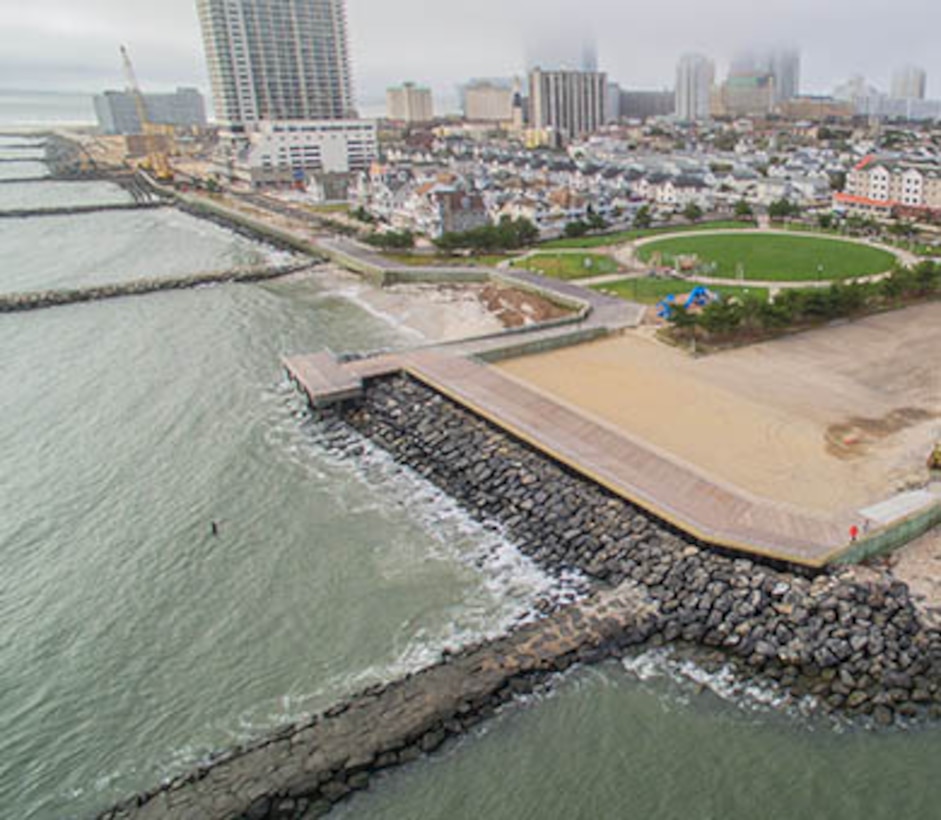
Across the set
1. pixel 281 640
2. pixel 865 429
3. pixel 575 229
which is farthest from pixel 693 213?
pixel 281 640

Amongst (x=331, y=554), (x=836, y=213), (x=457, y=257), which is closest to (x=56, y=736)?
(x=331, y=554)

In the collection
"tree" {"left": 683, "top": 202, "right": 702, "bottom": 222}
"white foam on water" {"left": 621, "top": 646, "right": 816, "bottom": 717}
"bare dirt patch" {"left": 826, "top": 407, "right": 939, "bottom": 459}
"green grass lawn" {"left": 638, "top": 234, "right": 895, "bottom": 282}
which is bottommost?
"white foam on water" {"left": 621, "top": 646, "right": 816, "bottom": 717}

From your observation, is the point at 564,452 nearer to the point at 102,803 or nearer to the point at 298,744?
the point at 298,744

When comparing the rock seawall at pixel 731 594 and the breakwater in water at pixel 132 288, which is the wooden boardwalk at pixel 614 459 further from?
the breakwater in water at pixel 132 288

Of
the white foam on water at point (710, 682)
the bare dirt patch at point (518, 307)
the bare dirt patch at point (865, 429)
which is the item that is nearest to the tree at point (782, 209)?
the bare dirt patch at point (518, 307)

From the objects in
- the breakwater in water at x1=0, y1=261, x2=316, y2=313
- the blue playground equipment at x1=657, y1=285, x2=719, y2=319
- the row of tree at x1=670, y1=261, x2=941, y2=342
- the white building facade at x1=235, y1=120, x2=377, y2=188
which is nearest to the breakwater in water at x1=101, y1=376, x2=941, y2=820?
the row of tree at x1=670, y1=261, x2=941, y2=342

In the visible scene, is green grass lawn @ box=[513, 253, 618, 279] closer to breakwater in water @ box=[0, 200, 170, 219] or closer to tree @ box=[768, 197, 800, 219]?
tree @ box=[768, 197, 800, 219]
